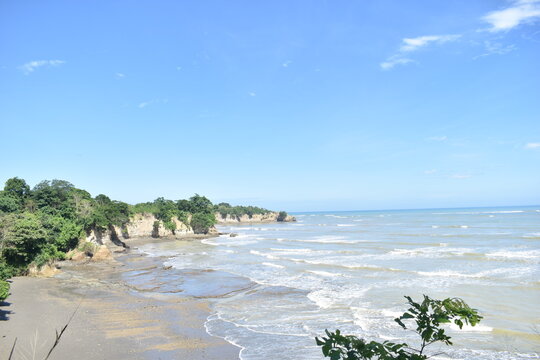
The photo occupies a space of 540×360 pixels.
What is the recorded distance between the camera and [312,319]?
49.2ft

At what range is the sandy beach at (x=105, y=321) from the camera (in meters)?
11.3

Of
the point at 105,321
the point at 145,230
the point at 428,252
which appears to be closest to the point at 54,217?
the point at 105,321

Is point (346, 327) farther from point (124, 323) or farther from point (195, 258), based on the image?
point (195, 258)

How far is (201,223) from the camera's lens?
69688mm

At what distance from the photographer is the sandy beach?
11320mm

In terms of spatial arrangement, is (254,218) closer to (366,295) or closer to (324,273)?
(324,273)

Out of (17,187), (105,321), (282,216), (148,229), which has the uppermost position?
(17,187)

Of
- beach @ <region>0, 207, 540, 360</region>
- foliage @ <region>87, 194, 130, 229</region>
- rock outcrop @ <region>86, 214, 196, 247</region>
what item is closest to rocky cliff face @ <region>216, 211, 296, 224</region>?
rock outcrop @ <region>86, 214, 196, 247</region>

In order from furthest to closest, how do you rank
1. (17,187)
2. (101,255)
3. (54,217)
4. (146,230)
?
(146,230), (17,187), (101,255), (54,217)

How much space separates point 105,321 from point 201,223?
55.5 metres

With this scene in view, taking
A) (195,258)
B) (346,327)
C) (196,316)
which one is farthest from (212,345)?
(195,258)

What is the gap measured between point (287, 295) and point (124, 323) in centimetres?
858

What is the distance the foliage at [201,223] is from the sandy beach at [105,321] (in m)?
45.3

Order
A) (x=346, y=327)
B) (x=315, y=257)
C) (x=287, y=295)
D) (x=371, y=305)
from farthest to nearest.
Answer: (x=315, y=257) → (x=287, y=295) → (x=371, y=305) → (x=346, y=327)
